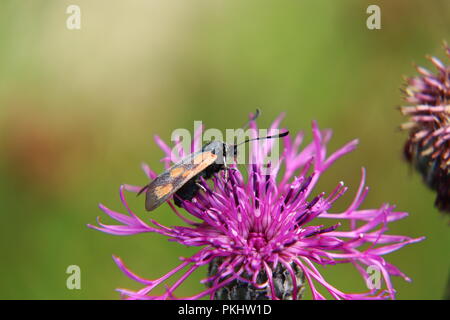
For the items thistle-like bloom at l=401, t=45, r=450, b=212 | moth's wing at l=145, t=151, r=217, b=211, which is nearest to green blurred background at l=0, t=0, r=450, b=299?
thistle-like bloom at l=401, t=45, r=450, b=212

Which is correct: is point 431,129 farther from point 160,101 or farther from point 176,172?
point 160,101

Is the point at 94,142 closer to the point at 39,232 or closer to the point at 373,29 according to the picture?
the point at 39,232

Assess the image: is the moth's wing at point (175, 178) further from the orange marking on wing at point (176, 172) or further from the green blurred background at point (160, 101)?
the green blurred background at point (160, 101)

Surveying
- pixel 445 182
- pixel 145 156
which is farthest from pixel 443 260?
pixel 145 156

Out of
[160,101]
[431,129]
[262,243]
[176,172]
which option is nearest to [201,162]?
[176,172]

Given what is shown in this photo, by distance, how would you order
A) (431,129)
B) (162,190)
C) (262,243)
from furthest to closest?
(431,129) < (262,243) < (162,190)

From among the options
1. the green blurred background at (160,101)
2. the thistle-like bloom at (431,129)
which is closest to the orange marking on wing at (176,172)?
the thistle-like bloom at (431,129)
